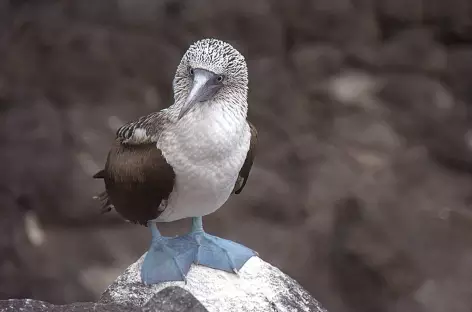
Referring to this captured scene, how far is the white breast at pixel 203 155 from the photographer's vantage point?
132cm

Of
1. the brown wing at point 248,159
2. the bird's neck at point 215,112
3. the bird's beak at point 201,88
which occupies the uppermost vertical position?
the bird's beak at point 201,88

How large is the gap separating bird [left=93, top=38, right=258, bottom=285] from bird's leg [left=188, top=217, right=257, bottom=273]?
0.08 m

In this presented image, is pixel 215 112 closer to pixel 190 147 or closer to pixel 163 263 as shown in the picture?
pixel 190 147

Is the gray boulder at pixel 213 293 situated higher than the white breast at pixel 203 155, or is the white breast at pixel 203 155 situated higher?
the white breast at pixel 203 155

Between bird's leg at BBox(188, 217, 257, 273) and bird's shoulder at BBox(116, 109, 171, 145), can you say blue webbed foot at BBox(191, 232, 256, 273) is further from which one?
bird's shoulder at BBox(116, 109, 171, 145)

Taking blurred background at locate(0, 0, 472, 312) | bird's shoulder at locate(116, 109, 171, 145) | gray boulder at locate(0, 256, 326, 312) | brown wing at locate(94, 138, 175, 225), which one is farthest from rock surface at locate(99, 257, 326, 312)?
blurred background at locate(0, 0, 472, 312)

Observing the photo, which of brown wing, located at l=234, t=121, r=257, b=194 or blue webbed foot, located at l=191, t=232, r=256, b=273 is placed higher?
brown wing, located at l=234, t=121, r=257, b=194

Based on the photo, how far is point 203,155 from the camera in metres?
1.33

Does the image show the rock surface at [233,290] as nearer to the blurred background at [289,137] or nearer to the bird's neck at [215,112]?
the bird's neck at [215,112]

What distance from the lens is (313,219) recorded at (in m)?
2.81

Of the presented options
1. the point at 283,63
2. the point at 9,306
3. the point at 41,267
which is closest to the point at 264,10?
the point at 283,63

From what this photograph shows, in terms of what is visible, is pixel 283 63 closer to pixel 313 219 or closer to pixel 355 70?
pixel 355 70

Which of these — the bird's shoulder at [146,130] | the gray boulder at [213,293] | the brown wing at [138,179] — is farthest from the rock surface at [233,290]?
the bird's shoulder at [146,130]

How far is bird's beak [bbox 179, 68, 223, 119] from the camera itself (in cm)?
127
